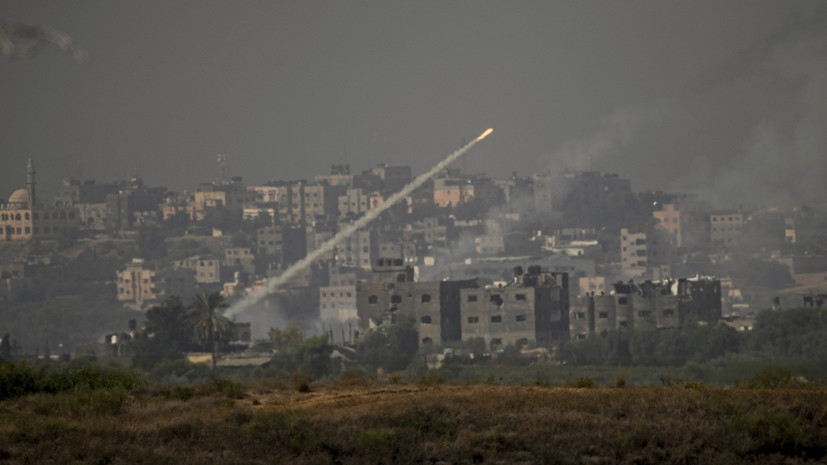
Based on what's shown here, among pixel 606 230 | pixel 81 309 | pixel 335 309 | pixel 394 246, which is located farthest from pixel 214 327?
pixel 606 230

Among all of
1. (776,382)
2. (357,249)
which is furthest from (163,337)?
(357,249)

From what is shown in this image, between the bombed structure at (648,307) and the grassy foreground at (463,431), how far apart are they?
254ft

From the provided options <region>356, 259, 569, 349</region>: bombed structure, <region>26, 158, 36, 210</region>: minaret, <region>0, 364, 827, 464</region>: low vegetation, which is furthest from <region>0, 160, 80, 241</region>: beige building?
<region>0, 364, 827, 464</region>: low vegetation

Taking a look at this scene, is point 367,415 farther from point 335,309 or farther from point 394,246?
point 394,246

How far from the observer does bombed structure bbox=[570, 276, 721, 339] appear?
102m

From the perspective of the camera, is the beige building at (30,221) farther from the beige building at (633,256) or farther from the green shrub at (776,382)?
the green shrub at (776,382)

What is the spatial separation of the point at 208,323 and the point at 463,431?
77.4 metres

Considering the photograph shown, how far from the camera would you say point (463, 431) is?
808 inches

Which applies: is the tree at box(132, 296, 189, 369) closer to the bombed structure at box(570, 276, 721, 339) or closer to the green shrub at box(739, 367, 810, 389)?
the bombed structure at box(570, 276, 721, 339)

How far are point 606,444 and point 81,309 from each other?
145m

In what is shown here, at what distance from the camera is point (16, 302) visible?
532ft

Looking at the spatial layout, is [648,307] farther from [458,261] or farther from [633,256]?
[458,261]

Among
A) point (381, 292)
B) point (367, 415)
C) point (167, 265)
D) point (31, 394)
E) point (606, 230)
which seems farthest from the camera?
point (606, 230)

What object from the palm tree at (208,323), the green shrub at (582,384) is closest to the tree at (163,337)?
the palm tree at (208,323)
